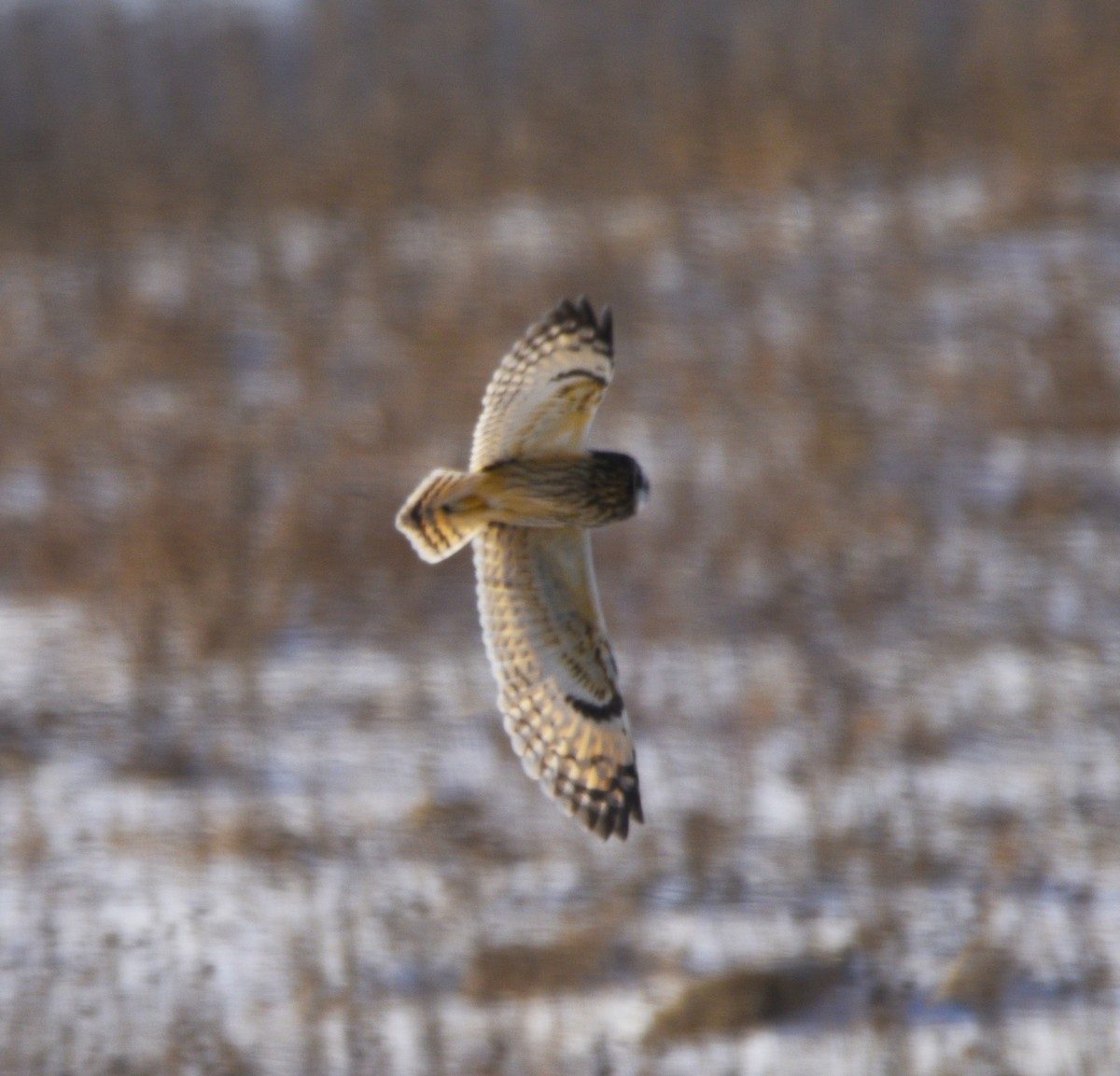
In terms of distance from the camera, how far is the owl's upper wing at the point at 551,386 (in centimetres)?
489

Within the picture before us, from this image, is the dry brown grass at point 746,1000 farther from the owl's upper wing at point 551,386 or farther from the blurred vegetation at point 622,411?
the owl's upper wing at point 551,386

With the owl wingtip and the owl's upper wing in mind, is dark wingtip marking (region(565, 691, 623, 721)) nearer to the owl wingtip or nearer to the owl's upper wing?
the owl's upper wing

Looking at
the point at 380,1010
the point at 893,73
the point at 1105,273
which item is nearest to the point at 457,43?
the point at 893,73

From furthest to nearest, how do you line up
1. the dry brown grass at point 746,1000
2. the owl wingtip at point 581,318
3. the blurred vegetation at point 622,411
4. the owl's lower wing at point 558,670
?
the blurred vegetation at point 622,411 → the dry brown grass at point 746,1000 → the owl's lower wing at point 558,670 → the owl wingtip at point 581,318

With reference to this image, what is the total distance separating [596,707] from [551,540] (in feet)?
1.46

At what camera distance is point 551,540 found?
5.29 m

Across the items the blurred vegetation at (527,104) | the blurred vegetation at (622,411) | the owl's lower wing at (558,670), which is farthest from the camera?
the blurred vegetation at (527,104)

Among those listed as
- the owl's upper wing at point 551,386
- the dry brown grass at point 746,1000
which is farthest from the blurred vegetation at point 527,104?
the owl's upper wing at point 551,386

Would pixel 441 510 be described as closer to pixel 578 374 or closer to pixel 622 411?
pixel 578 374

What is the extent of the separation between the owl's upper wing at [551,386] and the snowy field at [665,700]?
2.46 meters

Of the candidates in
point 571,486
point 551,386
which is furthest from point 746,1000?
point 551,386

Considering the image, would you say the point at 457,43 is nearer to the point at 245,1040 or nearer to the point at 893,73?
the point at 893,73

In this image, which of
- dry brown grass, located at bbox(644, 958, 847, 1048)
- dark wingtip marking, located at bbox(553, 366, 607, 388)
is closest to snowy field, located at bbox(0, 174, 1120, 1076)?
dry brown grass, located at bbox(644, 958, 847, 1048)

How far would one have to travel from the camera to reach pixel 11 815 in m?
7.73
